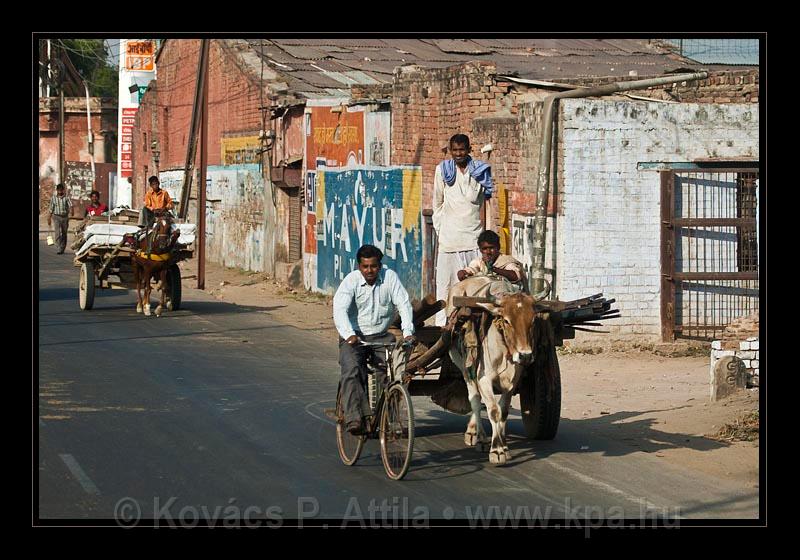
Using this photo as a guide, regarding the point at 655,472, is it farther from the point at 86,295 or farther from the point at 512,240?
the point at 86,295

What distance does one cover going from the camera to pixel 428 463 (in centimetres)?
967

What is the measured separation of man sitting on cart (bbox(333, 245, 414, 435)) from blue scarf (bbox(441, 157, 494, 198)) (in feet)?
9.51

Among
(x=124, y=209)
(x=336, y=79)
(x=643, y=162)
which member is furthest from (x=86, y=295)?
(x=336, y=79)

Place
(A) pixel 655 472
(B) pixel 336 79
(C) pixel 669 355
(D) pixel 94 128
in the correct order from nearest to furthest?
(A) pixel 655 472
(C) pixel 669 355
(B) pixel 336 79
(D) pixel 94 128

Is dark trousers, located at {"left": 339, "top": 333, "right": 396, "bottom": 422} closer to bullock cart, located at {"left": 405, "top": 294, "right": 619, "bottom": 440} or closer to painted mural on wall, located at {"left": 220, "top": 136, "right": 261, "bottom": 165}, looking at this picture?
bullock cart, located at {"left": 405, "top": 294, "right": 619, "bottom": 440}

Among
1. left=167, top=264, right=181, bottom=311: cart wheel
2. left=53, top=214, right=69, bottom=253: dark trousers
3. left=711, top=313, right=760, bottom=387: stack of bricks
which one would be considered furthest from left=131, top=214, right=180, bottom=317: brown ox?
left=53, top=214, right=69, bottom=253: dark trousers

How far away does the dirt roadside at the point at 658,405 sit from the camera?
33.8ft

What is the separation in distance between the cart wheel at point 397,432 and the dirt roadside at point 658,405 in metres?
2.47

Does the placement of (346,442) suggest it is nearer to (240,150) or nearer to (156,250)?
(156,250)

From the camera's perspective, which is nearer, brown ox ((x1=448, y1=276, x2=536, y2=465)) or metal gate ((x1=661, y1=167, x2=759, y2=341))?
brown ox ((x1=448, y1=276, x2=536, y2=465))

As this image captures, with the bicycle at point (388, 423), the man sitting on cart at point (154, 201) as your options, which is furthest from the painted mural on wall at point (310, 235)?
the bicycle at point (388, 423)

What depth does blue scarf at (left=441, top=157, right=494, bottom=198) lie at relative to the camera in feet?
40.0

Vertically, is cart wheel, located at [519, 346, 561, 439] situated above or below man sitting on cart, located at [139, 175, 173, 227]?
below
